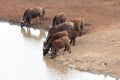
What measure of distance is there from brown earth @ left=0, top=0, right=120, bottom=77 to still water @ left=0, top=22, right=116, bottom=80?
17.7 inches

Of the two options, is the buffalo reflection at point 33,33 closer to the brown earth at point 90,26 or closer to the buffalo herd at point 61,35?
the brown earth at point 90,26

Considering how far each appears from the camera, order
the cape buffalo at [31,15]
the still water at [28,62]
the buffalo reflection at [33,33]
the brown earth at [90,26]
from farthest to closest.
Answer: the cape buffalo at [31,15], the buffalo reflection at [33,33], the brown earth at [90,26], the still water at [28,62]

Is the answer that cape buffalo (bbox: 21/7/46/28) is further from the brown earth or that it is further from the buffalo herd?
the buffalo herd

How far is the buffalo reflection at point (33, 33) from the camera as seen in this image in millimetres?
21050

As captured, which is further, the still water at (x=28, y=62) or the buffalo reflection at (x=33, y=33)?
the buffalo reflection at (x=33, y=33)

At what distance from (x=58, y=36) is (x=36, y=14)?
528cm

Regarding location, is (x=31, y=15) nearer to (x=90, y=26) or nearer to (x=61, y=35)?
(x=90, y=26)

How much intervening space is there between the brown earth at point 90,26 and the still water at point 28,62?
0.45 metres

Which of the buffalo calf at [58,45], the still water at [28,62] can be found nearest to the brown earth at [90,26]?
the buffalo calf at [58,45]

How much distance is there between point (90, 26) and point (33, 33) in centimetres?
270

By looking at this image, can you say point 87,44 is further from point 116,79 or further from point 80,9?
point 80,9

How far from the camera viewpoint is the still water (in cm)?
1599

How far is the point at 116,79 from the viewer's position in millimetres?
15219

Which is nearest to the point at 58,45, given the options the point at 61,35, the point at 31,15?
the point at 61,35
